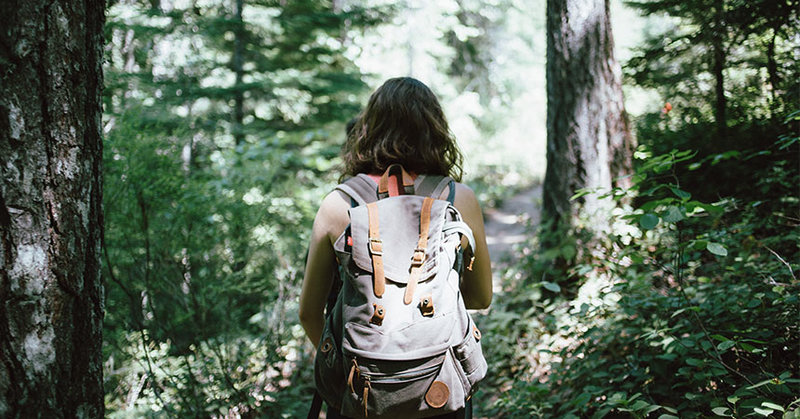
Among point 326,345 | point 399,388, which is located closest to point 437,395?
point 399,388

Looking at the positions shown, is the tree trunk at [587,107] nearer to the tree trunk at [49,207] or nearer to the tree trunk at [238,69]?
the tree trunk at [49,207]

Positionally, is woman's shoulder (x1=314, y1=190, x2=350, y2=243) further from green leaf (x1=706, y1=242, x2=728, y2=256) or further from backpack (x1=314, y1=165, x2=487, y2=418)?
green leaf (x1=706, y1=242, x2=728, y2=256)

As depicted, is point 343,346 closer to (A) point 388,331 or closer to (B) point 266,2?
(A) point 388,331

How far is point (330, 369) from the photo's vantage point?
5.01ft

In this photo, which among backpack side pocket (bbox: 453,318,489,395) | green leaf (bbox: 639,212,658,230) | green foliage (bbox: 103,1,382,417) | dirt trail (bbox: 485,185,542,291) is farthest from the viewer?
dirt trail (bbox: 485,185,542,291)

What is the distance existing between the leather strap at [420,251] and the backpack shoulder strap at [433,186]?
0.12 metres

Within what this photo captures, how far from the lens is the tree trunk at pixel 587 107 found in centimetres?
386

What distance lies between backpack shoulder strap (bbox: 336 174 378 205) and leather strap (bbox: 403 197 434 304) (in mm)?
212

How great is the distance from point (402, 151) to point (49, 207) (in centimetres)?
114

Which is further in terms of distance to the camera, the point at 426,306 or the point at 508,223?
the point at 508,223

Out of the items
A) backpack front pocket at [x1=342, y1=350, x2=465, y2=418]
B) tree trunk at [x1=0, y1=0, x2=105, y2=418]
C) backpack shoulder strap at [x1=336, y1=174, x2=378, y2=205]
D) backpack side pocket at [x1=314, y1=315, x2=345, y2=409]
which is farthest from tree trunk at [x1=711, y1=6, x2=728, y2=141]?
tree trunk at [x1=0, y1=0, x2=105, y2=418]

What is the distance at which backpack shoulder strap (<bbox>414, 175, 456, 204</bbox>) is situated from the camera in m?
1.69

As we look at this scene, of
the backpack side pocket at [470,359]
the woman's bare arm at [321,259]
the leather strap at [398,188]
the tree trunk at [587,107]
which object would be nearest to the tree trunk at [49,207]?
the woman's bare arm at [321,259]

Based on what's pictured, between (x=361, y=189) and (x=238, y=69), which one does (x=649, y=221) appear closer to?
(x=361, y=189)
